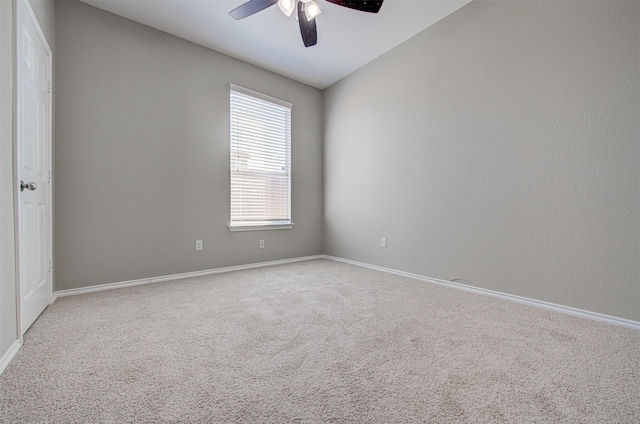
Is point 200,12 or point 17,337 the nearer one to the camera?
point 17,337

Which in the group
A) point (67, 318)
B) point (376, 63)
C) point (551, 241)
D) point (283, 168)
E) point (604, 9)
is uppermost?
point (376, 63)

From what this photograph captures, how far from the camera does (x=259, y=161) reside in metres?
3.71

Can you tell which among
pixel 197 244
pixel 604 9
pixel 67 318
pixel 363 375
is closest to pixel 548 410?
pixel 363 375

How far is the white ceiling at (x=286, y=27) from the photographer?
258cm

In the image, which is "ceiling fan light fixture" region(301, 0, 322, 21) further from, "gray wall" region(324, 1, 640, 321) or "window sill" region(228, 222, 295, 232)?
"window sill" region(228, 222, 295, 232)

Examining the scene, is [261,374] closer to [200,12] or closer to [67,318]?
[67,318]

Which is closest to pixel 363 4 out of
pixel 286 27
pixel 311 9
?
pixel 311 9

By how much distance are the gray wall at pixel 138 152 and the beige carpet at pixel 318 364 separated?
2.13 ft

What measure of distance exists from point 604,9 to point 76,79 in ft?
14.0

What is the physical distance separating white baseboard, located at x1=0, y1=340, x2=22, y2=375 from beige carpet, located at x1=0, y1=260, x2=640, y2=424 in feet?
0.08

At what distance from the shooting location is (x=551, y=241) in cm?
210

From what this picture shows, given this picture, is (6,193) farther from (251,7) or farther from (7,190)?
(251,7)

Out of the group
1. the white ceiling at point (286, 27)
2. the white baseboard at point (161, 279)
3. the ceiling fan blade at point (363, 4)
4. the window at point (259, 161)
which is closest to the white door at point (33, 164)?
the white baseboard at point (161, 279)

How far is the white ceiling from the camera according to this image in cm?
258
